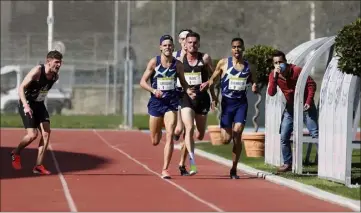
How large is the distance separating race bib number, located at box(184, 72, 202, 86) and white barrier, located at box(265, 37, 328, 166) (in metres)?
2.67

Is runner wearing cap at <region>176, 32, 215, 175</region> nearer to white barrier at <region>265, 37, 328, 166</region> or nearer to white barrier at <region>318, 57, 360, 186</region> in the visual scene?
white barrier at <region>318, 57, 360, 186</region>

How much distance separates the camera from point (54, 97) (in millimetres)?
51438

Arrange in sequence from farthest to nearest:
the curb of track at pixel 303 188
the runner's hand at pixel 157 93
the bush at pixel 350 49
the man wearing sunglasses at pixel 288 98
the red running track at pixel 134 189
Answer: the man wearing sunglasses at pixel 288 98, the runner's hand at pixel 157 93, the bush at pixel 350 49, the curb of track at pixel 303 188, the red running track at pixel 134 189

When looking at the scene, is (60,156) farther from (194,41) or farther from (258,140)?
(194,41)

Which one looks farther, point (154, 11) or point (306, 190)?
point (154, 11)

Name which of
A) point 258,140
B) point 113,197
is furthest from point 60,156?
point 113,197

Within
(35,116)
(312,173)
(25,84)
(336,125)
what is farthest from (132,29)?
(336,125)

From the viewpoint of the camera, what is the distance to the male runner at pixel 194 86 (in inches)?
A: 645

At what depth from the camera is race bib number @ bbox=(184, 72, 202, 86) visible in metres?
16.5

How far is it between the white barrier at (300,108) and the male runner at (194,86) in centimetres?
158

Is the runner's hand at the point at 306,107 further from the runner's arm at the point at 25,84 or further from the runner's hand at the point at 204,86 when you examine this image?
the runner's arm at the point at 25,84

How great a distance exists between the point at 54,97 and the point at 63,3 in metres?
10.7

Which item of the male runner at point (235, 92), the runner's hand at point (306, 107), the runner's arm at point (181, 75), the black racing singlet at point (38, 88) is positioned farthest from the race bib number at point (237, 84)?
the black racing singlet at point (38, 88)

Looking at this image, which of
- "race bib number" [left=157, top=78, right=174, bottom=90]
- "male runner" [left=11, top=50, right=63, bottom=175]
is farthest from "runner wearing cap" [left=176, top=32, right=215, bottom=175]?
"male runner" [left=11, top=50, right=63, bottom=175]
